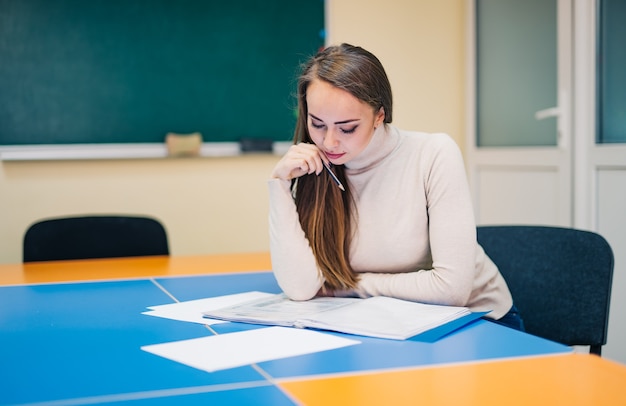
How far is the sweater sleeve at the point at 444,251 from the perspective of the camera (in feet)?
5.56

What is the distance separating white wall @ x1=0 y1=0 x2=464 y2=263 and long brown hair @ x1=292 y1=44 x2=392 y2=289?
5.94ft

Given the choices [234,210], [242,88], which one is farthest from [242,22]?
[234,210]

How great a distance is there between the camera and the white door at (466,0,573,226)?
3.53 meters

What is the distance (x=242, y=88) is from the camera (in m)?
3.75

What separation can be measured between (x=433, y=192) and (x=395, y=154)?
168 millimetres

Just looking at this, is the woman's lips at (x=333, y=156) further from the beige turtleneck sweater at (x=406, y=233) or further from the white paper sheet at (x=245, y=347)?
the white paper sheet at (x=245, y=347)

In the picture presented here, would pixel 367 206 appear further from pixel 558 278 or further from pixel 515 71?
pixel 515 71

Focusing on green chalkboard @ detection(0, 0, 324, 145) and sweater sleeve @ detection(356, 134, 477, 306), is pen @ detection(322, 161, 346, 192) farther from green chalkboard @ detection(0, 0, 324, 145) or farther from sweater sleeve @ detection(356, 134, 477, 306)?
green chalkboard @ detection(0, 0, 324, 145)

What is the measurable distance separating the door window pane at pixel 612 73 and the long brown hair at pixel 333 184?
178 centimetres

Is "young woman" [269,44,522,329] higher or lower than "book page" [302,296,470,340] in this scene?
higher

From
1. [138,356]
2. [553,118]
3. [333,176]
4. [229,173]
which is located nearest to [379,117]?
[333,176]

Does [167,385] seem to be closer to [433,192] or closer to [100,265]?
[433,192]

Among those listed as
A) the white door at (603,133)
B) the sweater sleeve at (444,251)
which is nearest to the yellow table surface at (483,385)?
the sweater sleeve at (444,251)

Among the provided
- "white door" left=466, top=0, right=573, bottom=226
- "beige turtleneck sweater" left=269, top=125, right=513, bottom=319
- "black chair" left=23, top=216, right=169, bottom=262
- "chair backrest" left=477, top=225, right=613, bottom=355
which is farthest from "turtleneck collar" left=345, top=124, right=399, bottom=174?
"white door" left=466, top=0, right=573, bottom=226
